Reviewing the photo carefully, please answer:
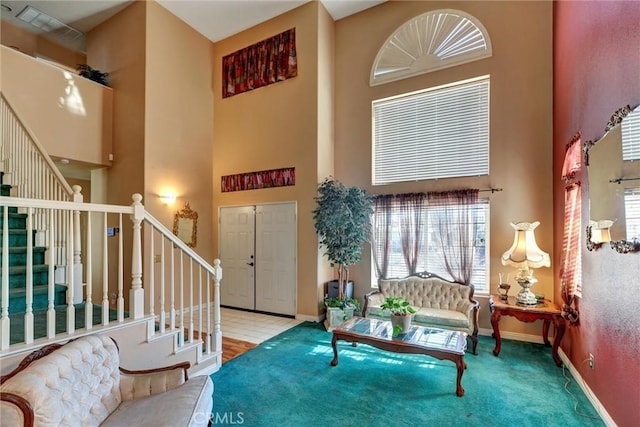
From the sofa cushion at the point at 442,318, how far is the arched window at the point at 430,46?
153 inches

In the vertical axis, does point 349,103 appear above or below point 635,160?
above

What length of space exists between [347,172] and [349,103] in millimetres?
1343

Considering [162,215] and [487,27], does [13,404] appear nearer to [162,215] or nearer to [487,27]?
[162,215]

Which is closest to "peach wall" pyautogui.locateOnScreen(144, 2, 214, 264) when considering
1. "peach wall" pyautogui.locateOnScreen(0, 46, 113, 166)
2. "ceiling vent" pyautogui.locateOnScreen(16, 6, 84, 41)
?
"peach wall" pyautogui.locateOnScreen(0, 46, 113, 166)

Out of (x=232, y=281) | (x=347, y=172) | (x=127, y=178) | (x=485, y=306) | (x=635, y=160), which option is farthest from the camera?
(x=232, y=281)

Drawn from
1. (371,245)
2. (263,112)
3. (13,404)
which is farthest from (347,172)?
(13,404)

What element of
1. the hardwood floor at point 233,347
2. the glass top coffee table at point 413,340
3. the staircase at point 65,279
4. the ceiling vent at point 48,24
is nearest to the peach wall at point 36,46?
the ceiling vent at point 48,24

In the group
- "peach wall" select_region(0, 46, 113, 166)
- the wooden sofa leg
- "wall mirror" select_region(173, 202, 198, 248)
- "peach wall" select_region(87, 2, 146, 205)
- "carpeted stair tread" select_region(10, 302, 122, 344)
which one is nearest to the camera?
"carpeted stair tread" select_region(10, 302, 122, 344)

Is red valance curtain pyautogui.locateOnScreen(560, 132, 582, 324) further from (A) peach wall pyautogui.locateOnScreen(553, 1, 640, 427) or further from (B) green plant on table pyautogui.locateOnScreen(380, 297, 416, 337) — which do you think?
(B) green plant on table pyautogui.locateOnScreen(380, 297, 416, 337)

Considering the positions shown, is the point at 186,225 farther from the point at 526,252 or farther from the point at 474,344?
the point at 526,252

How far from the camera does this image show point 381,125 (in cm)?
543

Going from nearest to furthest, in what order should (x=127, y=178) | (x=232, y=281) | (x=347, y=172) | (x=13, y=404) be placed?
1. (x=13, y=404)
2. (x=127, y=178)
3. (x=347, y=172)
4. (x=232, y=281)

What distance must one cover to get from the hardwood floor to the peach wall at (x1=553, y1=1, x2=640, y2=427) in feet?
11.9

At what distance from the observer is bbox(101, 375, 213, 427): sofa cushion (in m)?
1.69
